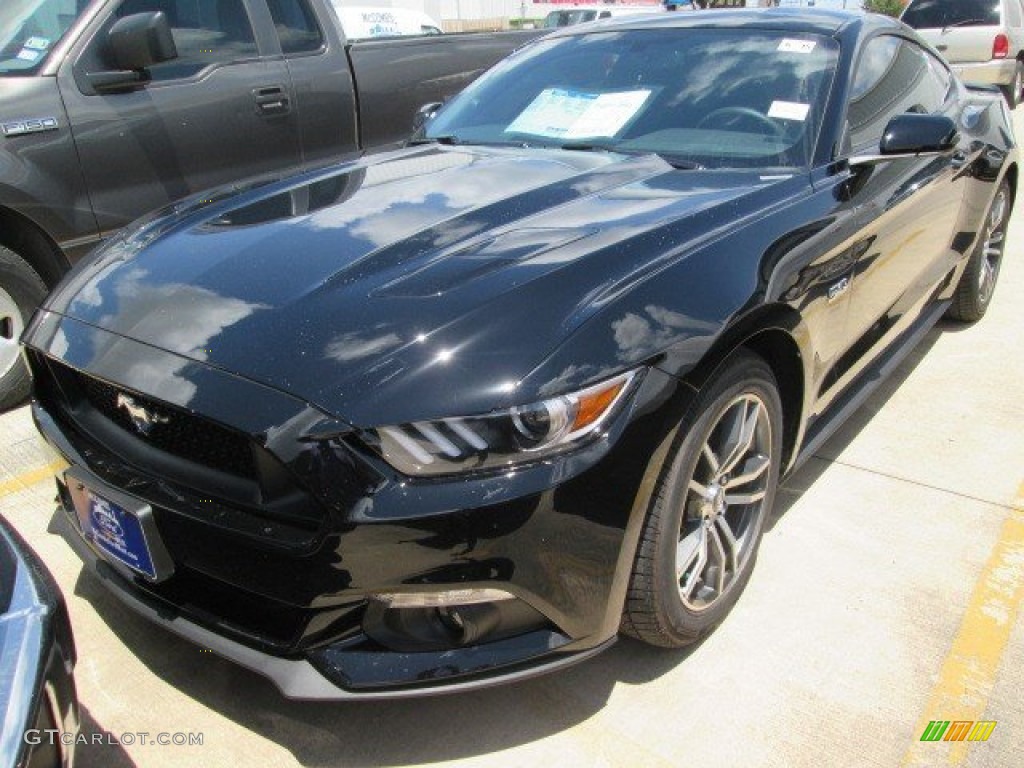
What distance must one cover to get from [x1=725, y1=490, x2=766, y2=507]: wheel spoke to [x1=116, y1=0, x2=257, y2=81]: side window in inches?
127

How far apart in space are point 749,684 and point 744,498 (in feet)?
1.63

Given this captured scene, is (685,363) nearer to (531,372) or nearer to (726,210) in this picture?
(531,372)

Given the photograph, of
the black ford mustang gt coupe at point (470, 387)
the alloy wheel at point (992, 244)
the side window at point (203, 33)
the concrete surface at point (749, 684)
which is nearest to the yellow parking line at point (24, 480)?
the concrete surface at point (749, 684)

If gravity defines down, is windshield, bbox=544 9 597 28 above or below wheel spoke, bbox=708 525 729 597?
below

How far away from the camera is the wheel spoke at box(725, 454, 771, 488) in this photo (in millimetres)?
2479

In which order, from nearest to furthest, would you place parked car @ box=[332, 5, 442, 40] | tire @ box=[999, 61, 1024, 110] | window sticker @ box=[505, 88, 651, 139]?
1. window sticker @ box=[505, 88, 651, 139]
2. parked car @ box=[332, 5, 442, 40]
3. tire @ box=[999, 61, 1024, 110]

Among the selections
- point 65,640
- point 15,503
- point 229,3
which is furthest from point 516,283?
point 229,3

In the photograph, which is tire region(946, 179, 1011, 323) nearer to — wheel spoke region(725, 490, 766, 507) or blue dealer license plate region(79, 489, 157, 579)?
wheel spoke region(725, 490, 766, 507)

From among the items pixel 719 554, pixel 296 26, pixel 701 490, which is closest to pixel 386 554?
pixel 701 490

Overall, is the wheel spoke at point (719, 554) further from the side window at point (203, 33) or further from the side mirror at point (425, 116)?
the side window at point (203, 33)

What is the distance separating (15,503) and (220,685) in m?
1.34

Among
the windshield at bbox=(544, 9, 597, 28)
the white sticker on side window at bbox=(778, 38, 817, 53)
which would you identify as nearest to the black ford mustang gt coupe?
the white sticker on side window at bbox=(778, 38, 817, 53)

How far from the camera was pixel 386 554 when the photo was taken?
177cm

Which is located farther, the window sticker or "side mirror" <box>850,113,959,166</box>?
the window sticker
